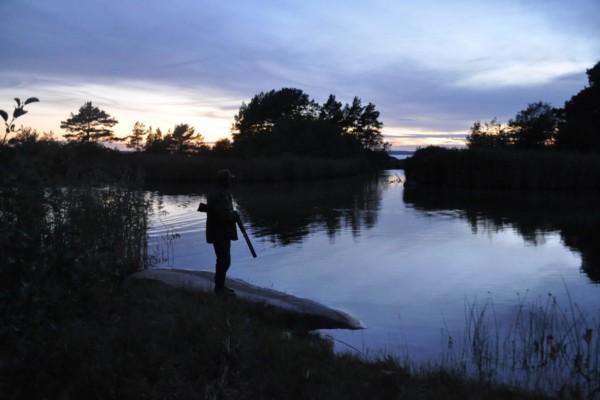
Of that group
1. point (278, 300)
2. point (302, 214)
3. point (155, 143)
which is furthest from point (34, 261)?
point (155, 143)

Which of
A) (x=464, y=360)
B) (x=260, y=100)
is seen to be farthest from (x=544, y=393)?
(x=260, y=100)

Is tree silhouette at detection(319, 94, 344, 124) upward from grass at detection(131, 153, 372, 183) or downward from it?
upward

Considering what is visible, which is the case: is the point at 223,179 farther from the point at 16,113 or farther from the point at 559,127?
the point at 559,127

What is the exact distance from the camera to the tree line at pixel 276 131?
7569 centimetres

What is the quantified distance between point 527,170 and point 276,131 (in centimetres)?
4160

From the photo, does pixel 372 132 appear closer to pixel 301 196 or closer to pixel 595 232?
pixel 301 196

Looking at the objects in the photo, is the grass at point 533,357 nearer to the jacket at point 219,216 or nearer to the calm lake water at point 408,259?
the calm lake water at point 408,259

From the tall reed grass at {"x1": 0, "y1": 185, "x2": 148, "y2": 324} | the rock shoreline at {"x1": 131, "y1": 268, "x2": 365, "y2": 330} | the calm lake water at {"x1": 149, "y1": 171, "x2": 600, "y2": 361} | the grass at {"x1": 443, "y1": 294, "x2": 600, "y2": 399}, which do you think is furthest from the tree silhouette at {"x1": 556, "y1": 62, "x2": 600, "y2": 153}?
the tall reed grass at {"x1": 0, "y1": 185, "x2": 148, "y2": 324}

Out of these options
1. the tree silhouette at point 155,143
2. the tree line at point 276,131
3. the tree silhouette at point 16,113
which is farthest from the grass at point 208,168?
the tree silhouette at point 16,113

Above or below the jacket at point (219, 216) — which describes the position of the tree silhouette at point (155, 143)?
above

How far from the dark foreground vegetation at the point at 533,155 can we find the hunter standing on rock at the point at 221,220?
37.8 m

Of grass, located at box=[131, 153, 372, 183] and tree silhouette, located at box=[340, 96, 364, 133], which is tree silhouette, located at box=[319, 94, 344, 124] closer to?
tree silhouette, located at box=[340, 96, 364, 133]

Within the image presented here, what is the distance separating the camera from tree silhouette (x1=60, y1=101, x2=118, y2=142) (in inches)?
3233

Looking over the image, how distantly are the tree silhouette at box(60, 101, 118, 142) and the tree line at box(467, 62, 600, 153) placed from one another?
190 feet
